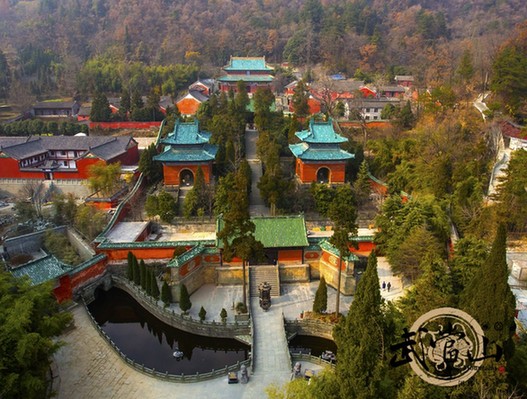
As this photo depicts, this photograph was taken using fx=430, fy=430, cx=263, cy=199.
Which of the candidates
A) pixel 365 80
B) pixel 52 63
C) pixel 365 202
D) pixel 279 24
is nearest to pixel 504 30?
pixel 365 80

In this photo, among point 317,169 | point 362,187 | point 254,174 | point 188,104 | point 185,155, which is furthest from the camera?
point 188,104

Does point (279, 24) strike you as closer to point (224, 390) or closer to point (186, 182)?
point (186, 182)

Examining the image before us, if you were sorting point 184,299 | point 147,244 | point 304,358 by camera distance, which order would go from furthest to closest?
point 147,244
point 184,299
point 304,358

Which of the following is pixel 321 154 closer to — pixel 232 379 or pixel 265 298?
pixel 265 298

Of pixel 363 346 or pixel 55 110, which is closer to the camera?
pixel 363 346

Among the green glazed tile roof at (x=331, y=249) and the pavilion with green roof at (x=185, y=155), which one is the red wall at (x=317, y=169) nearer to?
the pavilion with green roof at (x=185, y=155)

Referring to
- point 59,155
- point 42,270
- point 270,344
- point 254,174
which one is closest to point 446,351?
point 270,344
